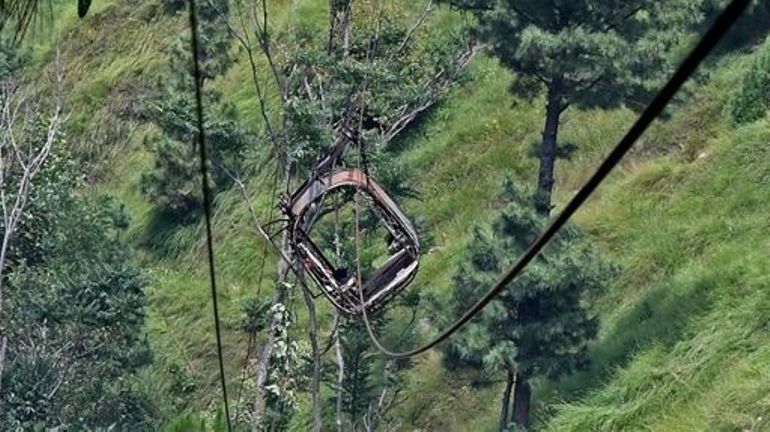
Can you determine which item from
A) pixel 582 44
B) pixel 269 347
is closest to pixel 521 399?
pixel 269 347

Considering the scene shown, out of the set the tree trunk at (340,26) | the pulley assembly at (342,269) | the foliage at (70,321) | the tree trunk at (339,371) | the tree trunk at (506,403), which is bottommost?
the tree trunk at (506,403)

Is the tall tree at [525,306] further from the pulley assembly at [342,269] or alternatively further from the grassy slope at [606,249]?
the pulley assembly at [342,269]

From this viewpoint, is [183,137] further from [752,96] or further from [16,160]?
[752,96]

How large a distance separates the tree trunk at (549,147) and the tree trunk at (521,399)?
6.21 feet

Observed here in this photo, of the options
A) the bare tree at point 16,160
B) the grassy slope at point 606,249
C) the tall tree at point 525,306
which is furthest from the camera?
the bare tree at point 16,160

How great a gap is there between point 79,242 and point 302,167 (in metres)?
5.19

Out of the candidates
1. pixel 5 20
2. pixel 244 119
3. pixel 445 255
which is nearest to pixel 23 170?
pixel 244 119

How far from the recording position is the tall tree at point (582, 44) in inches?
750

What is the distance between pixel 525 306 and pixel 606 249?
2.42 m

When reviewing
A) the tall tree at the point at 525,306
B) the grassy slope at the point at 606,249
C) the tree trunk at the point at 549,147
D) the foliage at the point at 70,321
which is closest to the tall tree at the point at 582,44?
the tree trunk at the point at 549,147

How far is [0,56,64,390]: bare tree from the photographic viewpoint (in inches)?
975

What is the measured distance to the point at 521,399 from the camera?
19.6 meters

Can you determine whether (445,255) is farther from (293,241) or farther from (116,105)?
(116,105)

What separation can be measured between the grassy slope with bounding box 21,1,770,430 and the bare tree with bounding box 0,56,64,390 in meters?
2.65
